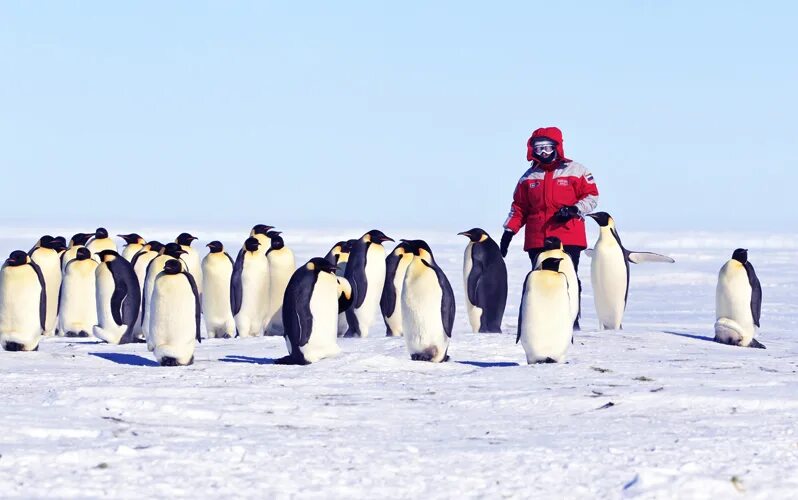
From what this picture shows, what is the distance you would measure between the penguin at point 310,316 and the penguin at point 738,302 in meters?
3.42

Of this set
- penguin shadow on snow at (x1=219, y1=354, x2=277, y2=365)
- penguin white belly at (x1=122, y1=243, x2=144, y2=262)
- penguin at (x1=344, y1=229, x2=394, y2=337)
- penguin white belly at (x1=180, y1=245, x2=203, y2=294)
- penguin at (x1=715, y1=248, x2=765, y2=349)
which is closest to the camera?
penguin shadow on snow at (x1=219, y1=354, x2=277, y2=365)

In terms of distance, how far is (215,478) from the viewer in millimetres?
4344

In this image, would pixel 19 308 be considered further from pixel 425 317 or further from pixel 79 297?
pixel 425 317

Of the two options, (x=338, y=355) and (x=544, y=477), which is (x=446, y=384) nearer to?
(x=338, y=355)

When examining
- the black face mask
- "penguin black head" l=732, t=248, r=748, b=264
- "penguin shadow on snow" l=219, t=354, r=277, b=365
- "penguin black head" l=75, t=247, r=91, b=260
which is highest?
the black face mask

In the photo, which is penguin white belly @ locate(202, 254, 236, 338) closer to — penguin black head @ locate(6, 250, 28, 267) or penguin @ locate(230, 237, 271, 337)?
penguin @ locate(230, 237, 271, 337)

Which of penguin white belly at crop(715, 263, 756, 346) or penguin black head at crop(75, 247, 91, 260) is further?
penguin black head at crop(75, 247, 91, 260)

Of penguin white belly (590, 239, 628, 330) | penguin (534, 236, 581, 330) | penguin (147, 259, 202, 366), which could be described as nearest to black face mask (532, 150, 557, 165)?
penguin (534, 236, 581, 330)

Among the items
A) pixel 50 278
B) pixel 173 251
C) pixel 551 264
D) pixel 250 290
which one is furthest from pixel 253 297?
pixel 551 264

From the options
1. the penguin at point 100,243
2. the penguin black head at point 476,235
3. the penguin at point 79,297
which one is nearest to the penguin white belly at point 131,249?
the penguin at point 100,243

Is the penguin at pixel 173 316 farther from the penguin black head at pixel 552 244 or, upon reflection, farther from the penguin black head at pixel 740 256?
the penguin black head at pixel 740 256

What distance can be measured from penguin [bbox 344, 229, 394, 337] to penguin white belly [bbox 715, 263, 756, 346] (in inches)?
111

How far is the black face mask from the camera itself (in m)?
10.5

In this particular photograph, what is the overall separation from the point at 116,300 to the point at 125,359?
4.97 feet
